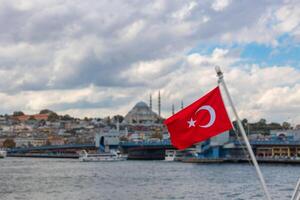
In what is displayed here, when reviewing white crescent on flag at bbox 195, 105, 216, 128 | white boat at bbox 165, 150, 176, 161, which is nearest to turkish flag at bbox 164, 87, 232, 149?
white crescent on flag at bbox 195, 105, 216, 128

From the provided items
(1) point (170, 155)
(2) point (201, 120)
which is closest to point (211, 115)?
(2) point (201, 120)

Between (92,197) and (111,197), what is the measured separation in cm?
Answer: 116

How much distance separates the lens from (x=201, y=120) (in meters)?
8.91

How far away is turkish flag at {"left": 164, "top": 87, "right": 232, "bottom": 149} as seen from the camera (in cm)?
888

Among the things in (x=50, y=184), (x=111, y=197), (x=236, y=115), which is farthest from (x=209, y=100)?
(x=50, y=184)

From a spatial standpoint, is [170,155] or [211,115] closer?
[211,115]

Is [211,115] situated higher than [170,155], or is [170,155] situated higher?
[170,155]

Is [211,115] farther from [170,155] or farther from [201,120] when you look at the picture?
[170,155]

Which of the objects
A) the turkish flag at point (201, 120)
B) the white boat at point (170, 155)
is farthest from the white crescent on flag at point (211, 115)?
the white boat at point (170, 155)

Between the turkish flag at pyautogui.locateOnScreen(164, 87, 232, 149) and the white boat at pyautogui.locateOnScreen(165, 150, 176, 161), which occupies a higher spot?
the white boat at pyautogui.locateOnScreen(165, 150, 176, 161)

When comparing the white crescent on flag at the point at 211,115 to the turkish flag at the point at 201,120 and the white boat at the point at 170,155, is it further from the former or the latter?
the white boat at the point at 170,155

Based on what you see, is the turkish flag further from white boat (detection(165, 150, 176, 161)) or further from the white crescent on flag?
white boat (detection(165, 150, 176, 161))

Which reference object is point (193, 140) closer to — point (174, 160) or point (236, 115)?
point (236, 115)

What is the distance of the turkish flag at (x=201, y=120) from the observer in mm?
8883
